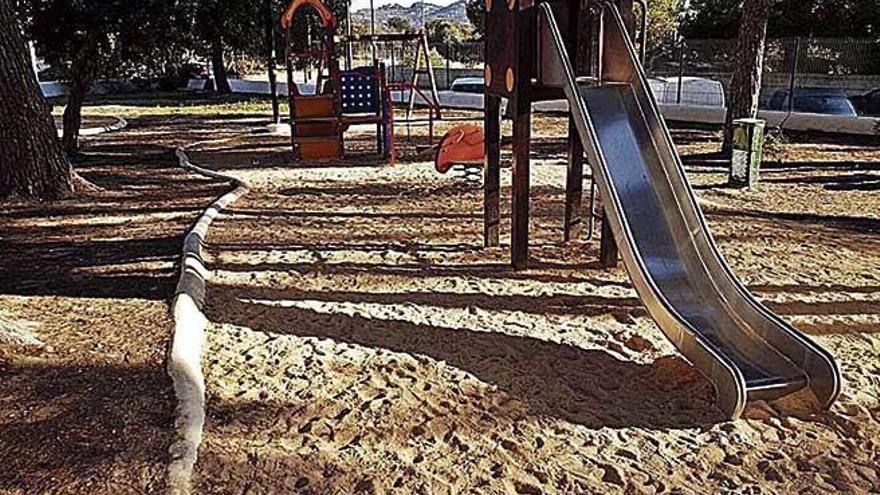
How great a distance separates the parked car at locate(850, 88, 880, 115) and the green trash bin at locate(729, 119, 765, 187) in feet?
31.1

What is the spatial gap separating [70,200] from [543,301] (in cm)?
596

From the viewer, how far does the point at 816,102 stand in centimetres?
1664

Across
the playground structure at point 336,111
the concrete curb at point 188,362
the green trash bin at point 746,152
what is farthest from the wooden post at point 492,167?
the playground structure at point 336,111

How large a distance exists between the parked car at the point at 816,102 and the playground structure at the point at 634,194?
12896mm

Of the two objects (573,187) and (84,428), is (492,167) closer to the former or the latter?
(573,187)

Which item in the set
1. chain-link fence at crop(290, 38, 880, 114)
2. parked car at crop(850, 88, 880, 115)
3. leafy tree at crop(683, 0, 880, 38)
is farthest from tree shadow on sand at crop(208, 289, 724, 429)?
leafy tree at crop(683, 0, 880, 38)

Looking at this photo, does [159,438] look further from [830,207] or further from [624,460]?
[830,207]

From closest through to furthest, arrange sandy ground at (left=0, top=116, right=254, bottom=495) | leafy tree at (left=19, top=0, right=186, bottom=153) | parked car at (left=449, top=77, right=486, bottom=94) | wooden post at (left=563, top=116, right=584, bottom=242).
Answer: sandy ground at (left=0, top=116, right=254, bottom=495), wooden post at (left=563, top=116, right=584, bottom=242), leafy tree at (left=19, top=0, right=186, bottom=153), parked car at (left=449, top=77, right=486, bottom=94)

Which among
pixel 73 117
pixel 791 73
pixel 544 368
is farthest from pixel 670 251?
pixel 791 73

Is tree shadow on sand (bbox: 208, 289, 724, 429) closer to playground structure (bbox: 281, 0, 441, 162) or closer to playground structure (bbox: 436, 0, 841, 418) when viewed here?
playground structure (bbox: 436, 0, 841, 418)

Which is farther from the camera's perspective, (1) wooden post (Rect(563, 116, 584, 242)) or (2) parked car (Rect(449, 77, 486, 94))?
(2) parked car (Rect(449, 77, 486, 94))

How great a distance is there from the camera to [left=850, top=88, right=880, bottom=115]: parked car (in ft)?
54.5

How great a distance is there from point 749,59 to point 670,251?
8.50 metres

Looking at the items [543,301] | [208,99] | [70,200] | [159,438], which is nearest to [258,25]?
[70,200]
